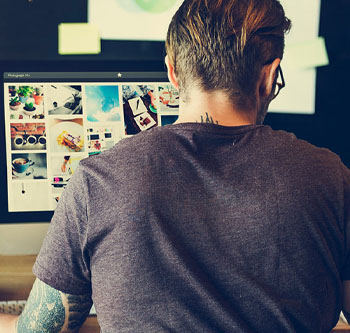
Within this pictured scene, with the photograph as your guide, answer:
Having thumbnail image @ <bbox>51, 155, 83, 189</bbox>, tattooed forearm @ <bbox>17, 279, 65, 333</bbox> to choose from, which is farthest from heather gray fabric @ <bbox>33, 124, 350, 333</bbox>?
thumbnail image @ <bbox>51, 155, 83, 189</bbox>

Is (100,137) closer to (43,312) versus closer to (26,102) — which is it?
(26,102)

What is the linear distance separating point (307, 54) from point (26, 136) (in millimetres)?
813

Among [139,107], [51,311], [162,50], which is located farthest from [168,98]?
[51,311]

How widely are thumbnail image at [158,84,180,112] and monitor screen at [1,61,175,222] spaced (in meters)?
0.02

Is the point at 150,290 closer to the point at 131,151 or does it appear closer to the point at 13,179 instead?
the point at 131,151

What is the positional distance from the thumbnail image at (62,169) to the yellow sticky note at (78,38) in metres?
0.32

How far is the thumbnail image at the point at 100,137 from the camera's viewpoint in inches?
41.8

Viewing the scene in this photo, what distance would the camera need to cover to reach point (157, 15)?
1165 millimetres

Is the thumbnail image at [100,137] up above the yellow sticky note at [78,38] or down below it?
below

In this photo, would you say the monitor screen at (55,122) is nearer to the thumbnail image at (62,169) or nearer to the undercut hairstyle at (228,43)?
the thumbnail image at (62,169)

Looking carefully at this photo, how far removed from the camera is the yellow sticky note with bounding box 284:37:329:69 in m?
1.21

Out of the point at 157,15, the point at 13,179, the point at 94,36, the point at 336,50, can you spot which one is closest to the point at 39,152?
the point at 13,179

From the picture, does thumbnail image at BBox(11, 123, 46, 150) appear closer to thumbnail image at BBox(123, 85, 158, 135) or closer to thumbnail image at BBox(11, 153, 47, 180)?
thumbnail image at BBox(11, 153, 47, 180)

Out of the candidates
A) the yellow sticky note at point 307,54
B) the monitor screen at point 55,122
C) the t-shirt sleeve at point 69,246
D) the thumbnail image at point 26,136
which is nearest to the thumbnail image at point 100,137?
the monitor screen at point 55,122
